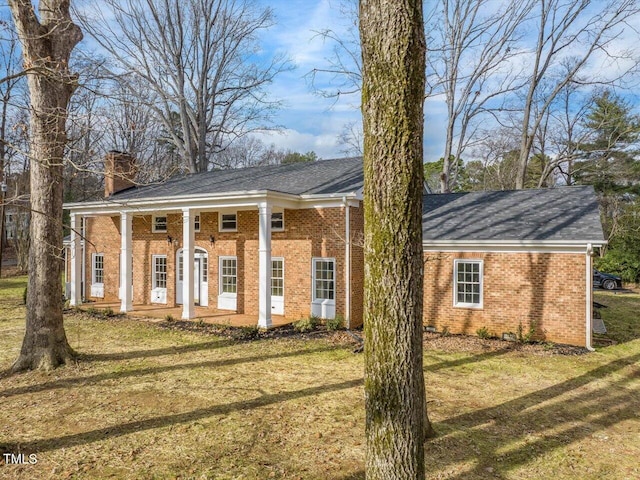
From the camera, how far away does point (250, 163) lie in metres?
46.5

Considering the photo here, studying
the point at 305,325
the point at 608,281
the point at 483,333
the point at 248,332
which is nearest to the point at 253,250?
the point at 248,332

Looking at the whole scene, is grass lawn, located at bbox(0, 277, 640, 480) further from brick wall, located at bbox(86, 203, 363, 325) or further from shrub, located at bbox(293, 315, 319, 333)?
brick wall, located at bbox(86, 203, 363, 325)

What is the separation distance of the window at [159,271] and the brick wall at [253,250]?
8.5 inches

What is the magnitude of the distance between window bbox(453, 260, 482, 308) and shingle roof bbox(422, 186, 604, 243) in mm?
823

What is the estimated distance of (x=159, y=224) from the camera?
1697 centimetres

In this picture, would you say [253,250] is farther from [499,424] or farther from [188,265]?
[499,424]

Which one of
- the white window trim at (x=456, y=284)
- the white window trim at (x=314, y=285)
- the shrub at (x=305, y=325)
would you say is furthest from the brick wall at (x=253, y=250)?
the white window trim at (x=456, y=284)

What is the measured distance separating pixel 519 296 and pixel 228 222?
10070 millimetres

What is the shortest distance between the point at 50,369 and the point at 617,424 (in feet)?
33.8

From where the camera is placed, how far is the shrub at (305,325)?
12455 millimetres

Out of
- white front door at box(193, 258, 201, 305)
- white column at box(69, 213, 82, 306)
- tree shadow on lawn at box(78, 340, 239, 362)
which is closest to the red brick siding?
tree shadow on lawn at box(78, 340, 239, 362)

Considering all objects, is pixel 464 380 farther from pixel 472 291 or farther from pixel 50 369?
pixel 50 369

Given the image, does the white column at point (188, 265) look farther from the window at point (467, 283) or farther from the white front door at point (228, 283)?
the window at point (467, 283)

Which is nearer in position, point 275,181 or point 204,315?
point 204,315
